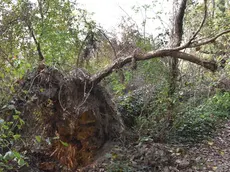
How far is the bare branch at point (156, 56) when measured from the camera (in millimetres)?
4426

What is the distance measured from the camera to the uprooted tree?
14.5 ft

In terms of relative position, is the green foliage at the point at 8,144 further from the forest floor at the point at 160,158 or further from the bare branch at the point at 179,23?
the bare branch at the point at 179,23

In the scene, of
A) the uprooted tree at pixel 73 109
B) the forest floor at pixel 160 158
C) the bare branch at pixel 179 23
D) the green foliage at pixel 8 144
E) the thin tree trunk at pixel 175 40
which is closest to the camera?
the green foliage at pixel 8 144

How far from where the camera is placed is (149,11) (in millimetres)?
6273

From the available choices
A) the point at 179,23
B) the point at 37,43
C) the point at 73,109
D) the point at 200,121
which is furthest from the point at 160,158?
the point at 37,43

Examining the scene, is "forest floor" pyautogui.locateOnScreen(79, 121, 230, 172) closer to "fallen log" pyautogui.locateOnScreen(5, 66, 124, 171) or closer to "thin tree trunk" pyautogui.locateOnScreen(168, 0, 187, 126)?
"fallen log" pyautogui.locateOnScreen(5, 66, 124, 171)

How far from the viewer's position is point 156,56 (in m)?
4.66

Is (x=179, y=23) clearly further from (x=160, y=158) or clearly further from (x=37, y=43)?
(x=37, y=43)

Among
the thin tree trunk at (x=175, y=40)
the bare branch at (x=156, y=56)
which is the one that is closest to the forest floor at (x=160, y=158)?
the thin tree trunk at (x=175, y=40)

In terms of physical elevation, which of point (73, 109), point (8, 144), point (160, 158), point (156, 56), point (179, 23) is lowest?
point (160, 158)

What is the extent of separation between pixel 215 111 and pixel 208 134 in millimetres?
1509

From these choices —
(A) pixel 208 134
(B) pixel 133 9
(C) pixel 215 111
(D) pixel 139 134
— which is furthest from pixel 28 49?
(C) pixel 215 111

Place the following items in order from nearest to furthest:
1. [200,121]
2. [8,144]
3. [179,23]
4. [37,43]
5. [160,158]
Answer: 1. [8,144]
2. [160,158]
3. [37,43]
4. [179,23]
5. [200,121]

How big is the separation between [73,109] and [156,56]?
6.46ft
